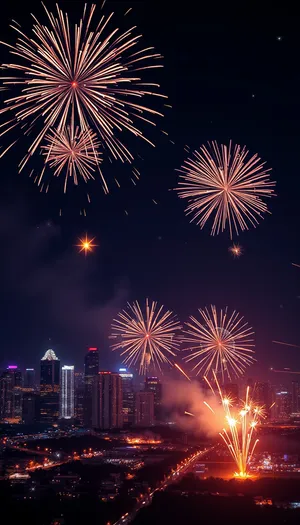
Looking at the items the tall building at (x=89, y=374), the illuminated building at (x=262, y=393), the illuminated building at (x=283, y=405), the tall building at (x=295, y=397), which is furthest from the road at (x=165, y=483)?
the illuminated building at (x=283, y=405)

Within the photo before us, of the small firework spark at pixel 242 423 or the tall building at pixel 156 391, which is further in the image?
the tall building at pixel 156 391

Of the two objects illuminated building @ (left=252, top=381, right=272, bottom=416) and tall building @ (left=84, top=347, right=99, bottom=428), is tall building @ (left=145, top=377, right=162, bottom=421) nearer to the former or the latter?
tall building @ (left=84, top=347, right=99, bottom=428)

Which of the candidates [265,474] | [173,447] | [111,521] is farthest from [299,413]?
[111,521]

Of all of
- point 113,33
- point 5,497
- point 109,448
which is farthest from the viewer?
point 109,448

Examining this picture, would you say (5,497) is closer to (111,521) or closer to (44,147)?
(111,521)

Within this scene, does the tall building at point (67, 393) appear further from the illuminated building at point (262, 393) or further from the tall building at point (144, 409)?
the illuminated building at point (262, 393)
